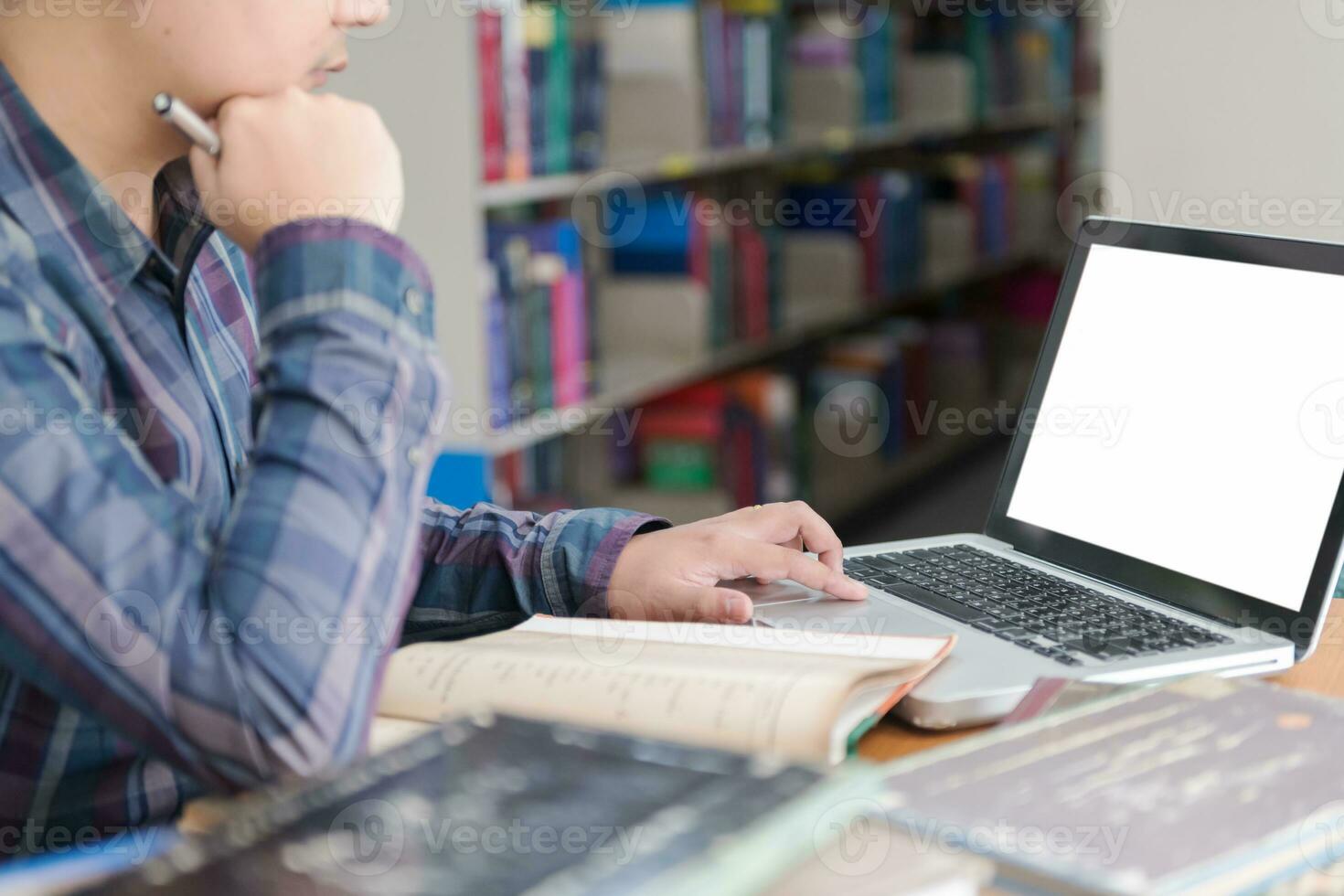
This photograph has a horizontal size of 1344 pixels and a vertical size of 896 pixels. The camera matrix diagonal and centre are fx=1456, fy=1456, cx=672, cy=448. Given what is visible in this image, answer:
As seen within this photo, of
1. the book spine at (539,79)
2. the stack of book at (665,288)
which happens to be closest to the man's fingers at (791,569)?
the book spine at (539,79)

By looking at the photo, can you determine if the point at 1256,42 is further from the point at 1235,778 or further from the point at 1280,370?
the point at 1235,778

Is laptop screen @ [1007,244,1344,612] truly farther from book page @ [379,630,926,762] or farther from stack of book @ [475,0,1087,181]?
stack of book @ [475,0,1087,181]

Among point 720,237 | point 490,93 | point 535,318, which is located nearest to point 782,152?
point 720,237

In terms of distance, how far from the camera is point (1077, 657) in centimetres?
86

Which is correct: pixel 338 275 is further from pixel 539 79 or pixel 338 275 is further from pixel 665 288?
pixel 665 288

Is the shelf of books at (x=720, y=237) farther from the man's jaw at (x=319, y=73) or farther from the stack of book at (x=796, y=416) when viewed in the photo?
the man's jaw at (x=319, y=73)

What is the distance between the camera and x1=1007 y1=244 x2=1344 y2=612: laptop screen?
0.92 meters

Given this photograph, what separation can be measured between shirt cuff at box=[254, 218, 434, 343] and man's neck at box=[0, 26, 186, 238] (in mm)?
187

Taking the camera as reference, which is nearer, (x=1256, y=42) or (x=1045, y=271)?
(x=1256, y=42)

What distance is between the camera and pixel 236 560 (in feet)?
2.45

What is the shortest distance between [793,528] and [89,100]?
0.55 meters

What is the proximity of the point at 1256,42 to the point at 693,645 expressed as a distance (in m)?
1.29

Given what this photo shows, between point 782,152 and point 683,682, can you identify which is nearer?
point 683,682

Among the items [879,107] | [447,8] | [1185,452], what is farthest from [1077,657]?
[879,107]
